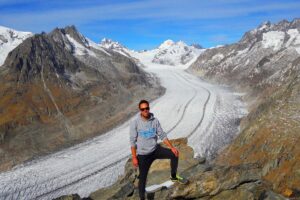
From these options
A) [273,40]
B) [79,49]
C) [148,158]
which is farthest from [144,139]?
[273,40]

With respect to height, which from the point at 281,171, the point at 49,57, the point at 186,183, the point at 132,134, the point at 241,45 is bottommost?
the point at 281,171

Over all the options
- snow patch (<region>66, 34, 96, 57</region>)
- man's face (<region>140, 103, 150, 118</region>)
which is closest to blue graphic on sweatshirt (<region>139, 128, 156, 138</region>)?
man's face (<region>140, 103, 150, 118</region>)

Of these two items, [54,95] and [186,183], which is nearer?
[186,183]

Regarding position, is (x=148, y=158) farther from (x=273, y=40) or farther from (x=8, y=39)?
(x=273, y=40)

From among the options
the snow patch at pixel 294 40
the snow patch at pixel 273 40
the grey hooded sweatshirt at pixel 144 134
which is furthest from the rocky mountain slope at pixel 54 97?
the snow patch at pixel 273 40

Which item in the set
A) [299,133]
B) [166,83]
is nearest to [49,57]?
[166,83]

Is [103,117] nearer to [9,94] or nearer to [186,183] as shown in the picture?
[9,94]
